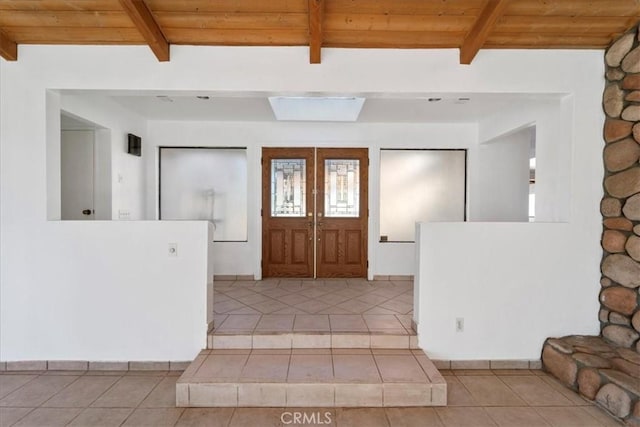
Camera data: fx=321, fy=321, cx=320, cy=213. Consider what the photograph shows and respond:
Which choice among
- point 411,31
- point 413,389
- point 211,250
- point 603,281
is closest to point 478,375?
point 413,389

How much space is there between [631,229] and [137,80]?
4175 millimetres

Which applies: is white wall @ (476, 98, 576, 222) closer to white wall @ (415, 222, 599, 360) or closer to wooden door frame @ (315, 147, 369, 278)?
white wall @ (415, 222, 599, 360)

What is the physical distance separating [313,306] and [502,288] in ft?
6.03

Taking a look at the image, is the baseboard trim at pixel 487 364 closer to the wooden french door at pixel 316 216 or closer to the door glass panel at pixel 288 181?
the wooden french door at pixel 316 216

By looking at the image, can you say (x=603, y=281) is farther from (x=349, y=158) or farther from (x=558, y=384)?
(x=349, y=158)

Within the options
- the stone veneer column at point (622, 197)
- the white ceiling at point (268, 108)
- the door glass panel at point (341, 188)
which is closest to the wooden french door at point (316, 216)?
the door glass panel at point (341, 188)

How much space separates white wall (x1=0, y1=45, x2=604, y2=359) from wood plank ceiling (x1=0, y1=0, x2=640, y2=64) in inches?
3.4

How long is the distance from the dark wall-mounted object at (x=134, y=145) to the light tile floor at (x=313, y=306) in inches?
81.0

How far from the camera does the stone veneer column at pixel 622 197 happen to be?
2.47 meters

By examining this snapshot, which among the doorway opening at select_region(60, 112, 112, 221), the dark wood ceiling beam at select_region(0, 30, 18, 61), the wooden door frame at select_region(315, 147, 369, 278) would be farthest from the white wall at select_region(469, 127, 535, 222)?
the dark wood ceiling beam at select_region(0, 30, 18, 61)

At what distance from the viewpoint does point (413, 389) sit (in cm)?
230

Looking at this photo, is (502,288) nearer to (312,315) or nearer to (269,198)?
(312,315)

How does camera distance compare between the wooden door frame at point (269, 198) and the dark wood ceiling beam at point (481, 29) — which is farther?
the wooden door frame at point (269, 198)

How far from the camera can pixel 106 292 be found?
2748 mm
